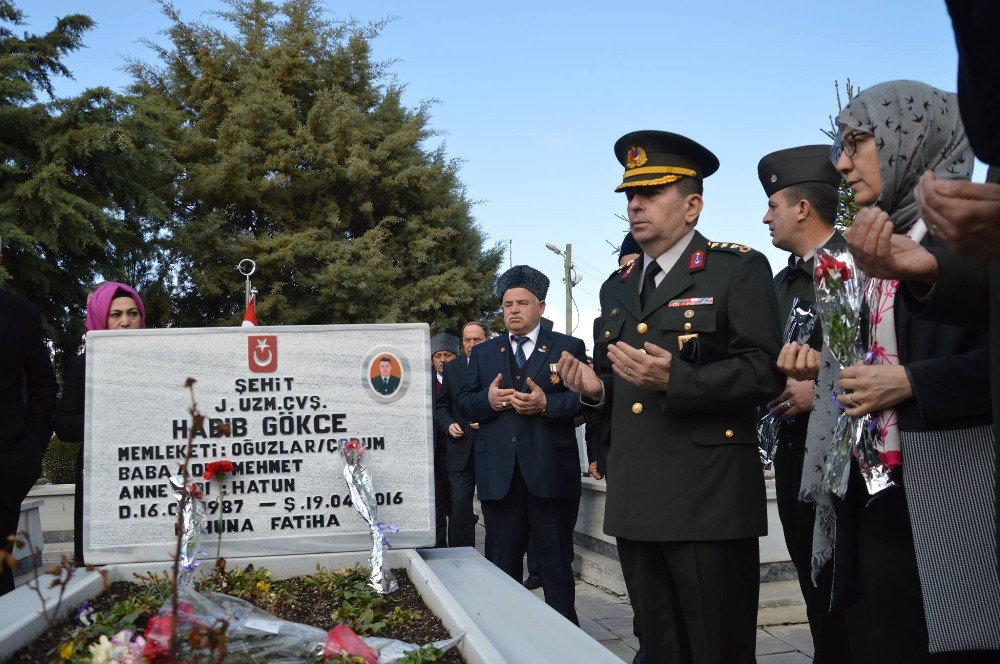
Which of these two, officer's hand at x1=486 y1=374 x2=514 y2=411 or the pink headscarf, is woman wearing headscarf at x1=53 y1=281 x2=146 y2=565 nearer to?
the pink headscarf

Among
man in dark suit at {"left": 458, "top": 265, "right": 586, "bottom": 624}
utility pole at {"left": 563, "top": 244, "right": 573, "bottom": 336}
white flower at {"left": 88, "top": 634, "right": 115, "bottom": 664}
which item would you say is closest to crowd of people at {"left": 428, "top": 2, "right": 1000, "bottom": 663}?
white flower at {"left": 88, "top": 634, "right": 115, "bottom": 664}

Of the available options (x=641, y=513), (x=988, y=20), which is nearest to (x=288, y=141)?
(x=641, y=513)

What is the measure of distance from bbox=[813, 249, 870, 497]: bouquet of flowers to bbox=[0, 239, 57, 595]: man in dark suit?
346cm

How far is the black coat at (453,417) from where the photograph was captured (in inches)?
294

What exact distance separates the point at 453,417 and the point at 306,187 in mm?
19634

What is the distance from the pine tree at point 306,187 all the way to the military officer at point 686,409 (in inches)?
850

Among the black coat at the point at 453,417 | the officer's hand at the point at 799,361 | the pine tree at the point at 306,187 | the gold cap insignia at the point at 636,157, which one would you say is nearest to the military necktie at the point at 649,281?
the gold cap insignia at the point at 636,157

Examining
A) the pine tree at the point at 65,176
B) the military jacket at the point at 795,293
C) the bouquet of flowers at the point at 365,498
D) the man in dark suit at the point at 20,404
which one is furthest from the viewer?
the pine tree at the point at 65,176

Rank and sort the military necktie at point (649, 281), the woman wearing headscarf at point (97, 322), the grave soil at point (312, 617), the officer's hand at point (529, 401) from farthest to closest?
1. the officer's hand at point (529, 401)
2. the woman wearing headscarf at point (97, 322)
3. the military necktie at point (649, 281)
4. the grave soil at point (312, 617)

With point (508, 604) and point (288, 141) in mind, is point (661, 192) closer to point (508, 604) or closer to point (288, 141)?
point (508, 604)

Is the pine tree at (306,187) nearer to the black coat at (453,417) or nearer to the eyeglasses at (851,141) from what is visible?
the black coat at (453,417)

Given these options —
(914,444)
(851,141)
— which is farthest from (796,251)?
(914,444)

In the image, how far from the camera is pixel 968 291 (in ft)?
6.24

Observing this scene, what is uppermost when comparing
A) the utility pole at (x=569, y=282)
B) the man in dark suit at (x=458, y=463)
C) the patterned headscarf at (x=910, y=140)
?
the utility pole at (x=569, y=282)
